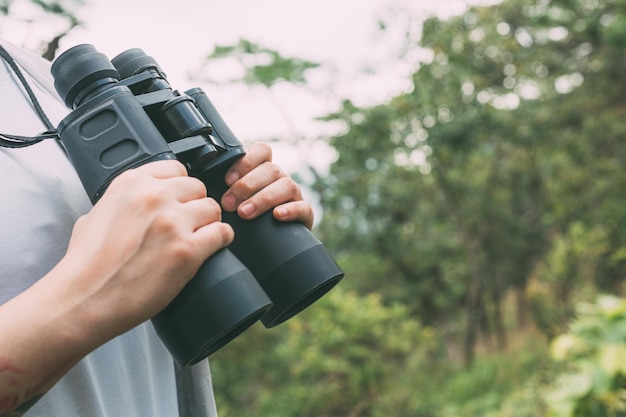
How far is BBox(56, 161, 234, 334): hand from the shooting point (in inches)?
23.2

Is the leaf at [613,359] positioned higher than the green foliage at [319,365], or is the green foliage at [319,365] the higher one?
the leaf at [613,359]

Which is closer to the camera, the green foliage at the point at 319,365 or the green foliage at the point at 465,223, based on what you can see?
the green foliage at the point at 319,365

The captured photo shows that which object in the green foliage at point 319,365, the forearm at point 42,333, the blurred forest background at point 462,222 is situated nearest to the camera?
the forearm at point 42,333

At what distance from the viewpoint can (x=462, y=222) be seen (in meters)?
9.58

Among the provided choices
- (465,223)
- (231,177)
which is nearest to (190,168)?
(231,177)

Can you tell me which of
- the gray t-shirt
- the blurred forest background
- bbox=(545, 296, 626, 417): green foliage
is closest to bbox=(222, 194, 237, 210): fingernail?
the gray t-shirt

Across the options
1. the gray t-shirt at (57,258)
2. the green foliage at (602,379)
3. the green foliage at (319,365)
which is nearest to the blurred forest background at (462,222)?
the green foliage at (319,365)

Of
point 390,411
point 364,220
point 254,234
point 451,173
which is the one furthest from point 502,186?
point 254,234

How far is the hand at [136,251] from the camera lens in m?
0.59

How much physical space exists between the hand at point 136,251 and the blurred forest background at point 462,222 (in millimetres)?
5481

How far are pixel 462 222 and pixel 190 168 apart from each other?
9016 mm

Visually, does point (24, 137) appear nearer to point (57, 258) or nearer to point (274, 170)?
point (57, 258)

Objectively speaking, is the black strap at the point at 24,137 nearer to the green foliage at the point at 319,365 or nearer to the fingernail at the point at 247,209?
the fingernail at the point at 247,209

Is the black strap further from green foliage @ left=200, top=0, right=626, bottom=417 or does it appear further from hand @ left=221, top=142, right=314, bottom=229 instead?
green foliage @ left=200, top=0, right=626, bottom=417
